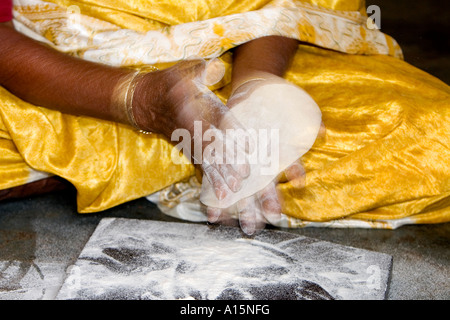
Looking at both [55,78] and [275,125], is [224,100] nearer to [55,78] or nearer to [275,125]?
[275,125]

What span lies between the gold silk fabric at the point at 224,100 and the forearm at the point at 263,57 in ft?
0.10

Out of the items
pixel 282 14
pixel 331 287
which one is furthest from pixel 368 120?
pixel 331 287

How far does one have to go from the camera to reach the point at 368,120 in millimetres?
2020

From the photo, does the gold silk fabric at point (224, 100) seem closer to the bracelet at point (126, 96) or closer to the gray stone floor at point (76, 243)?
the gray stone floor at point (76, 243)

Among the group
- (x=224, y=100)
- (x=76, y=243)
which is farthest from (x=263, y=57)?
(x=76, y=243)

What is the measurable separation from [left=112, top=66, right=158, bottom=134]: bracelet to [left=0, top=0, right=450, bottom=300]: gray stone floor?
0.44 m

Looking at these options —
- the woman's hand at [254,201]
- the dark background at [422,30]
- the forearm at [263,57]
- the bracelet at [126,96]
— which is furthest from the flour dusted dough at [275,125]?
the dark background at [422,30]

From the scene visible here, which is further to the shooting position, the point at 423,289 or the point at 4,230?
the point at 4,230

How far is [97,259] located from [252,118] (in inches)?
21.4

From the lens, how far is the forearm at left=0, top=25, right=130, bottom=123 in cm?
188

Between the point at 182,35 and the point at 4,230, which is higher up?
the point at 182,35

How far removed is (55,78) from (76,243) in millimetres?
484
